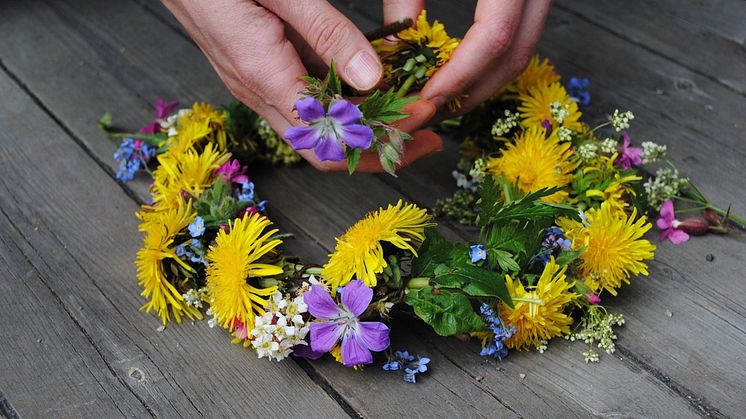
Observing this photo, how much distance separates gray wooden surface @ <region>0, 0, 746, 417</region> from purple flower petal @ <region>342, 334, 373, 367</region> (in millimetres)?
73

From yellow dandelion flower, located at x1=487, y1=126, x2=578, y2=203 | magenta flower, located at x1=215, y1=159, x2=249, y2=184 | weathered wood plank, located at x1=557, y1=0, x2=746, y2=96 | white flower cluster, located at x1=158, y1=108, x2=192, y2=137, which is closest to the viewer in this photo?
yellow dandelion flower, located at x1=487, y1=126, x2=578, y2=203

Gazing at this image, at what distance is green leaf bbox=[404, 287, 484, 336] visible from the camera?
1.26 metres

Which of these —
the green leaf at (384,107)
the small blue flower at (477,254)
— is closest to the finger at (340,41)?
the green leaf at (384,107)

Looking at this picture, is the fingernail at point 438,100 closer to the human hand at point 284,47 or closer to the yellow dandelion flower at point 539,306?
the human hand at point 284,47

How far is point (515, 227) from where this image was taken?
1.33 metres

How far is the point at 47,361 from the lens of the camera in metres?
1.38

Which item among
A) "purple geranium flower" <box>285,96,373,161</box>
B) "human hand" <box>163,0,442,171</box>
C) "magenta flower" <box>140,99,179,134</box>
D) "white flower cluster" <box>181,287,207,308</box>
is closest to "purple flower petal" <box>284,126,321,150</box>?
"purple geranium flower" <box>285,96,373,161</box>

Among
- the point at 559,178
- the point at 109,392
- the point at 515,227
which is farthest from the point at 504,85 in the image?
the point at 109,392

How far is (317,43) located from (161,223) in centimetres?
42

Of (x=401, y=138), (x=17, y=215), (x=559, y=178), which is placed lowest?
(x=17, y=215)

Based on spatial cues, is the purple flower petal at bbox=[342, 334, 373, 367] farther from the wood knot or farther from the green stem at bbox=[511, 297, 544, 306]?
the wood knot

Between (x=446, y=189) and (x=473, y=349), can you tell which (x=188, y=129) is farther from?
(x=473, y=349)

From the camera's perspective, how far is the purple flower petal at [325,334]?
128 cm

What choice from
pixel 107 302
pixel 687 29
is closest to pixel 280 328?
pixel 107 302
